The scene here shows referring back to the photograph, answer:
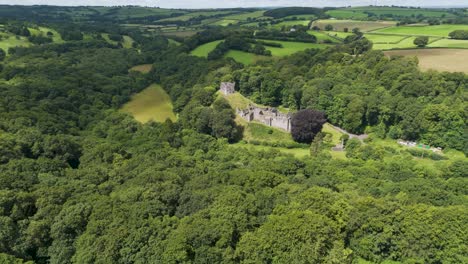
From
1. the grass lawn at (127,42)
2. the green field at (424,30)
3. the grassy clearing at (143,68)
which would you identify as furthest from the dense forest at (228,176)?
the grass lawn at (127,42)

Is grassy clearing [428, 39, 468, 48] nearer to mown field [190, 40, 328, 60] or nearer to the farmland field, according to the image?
the farmland field

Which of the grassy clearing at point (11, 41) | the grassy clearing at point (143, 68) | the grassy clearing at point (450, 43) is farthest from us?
the grassy clearing at point (11, 41)

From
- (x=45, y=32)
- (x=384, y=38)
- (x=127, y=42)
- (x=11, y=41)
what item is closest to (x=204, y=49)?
(x=127, y=42)

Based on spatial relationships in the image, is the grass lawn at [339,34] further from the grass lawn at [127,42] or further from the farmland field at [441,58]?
the grass lawn at [127,42]

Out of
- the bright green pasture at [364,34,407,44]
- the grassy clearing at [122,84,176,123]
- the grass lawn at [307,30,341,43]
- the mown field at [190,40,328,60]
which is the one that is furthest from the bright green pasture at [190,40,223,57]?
the bright green pasture at [364,34,407,44]

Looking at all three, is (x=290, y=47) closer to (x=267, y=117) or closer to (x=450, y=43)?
(x=450, y=43)

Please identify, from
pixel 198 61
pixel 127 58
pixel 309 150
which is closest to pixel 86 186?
pixel 309 150
